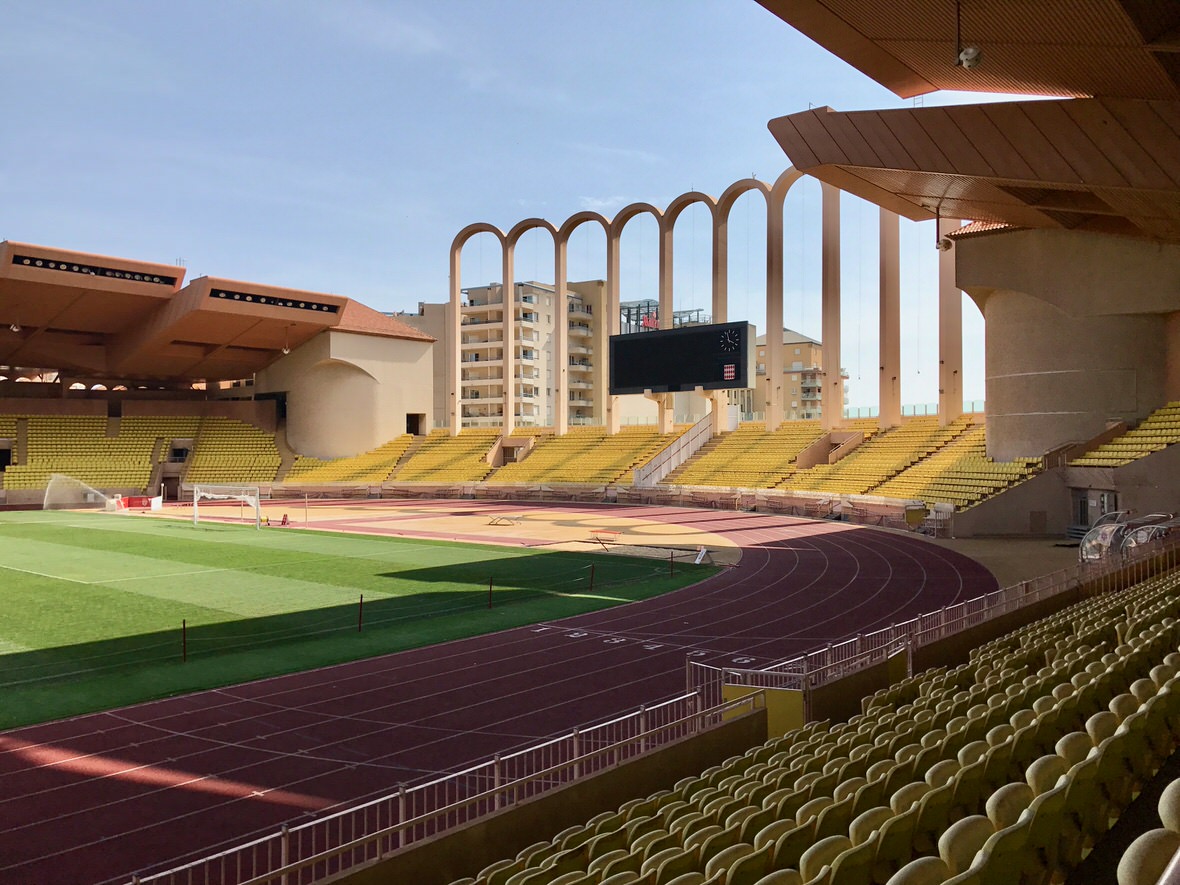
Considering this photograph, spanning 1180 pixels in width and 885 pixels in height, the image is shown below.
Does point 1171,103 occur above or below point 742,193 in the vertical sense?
below

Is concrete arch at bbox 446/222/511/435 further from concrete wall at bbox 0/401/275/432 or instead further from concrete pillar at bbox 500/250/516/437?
concrete wall at bbox 0/401/275/432

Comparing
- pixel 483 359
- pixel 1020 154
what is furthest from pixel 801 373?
pixel 1020 154

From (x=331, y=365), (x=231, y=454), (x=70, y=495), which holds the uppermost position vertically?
(x=331, y=365)

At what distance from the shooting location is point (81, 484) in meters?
60.2

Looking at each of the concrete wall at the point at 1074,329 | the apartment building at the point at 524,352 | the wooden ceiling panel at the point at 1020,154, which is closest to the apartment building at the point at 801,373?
the apartment building at the point at 524,352

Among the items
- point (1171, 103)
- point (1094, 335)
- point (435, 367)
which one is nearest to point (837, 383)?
point (1094, 335)

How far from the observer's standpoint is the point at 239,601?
2331 cm

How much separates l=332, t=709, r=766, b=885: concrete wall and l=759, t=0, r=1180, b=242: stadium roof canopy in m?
13.9

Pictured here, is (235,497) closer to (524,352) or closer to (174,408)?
(174,408)

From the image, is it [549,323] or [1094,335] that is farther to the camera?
[549,323]

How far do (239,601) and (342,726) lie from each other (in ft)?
37.8

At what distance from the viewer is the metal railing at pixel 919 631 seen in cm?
1212

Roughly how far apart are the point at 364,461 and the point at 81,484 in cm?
1876

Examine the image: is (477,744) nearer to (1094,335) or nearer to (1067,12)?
(1067,12)
